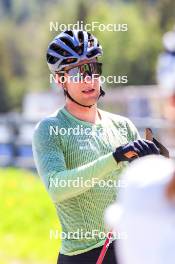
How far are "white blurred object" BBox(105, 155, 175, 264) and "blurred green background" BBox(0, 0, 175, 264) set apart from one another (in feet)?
19.8

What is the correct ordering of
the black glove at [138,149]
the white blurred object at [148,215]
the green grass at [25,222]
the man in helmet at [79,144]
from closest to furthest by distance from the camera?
the white blurred object at [148,215]
the black glove at [138,149]
the man in helmet at [79,144]
the green grass at [25,222]

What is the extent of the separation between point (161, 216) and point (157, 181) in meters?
0.07

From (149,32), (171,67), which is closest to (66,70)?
(171,67)

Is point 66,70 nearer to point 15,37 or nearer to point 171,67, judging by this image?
point 171,67

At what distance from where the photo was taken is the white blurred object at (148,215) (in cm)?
198

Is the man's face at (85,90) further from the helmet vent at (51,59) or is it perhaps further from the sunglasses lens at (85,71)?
the helmet vent at (51,59)

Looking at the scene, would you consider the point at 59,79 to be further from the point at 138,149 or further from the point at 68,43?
the point at 138,149

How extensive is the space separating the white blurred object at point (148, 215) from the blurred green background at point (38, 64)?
6.04 m

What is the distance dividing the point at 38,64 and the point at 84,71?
74.1 m

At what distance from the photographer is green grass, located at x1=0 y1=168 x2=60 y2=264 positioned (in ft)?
27.1
